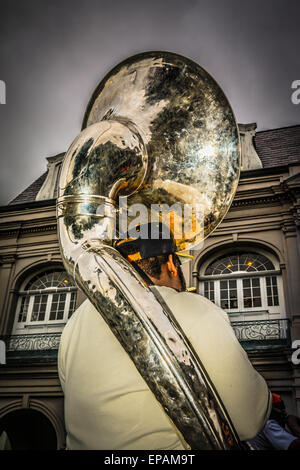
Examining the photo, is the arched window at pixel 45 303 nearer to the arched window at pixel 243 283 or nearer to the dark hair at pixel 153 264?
the arched window at pixel 243 283

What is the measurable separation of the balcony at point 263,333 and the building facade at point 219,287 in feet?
0.08

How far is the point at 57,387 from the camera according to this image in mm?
10523

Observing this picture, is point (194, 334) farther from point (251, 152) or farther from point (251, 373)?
point (251, 152)

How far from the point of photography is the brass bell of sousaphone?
724 millimetres

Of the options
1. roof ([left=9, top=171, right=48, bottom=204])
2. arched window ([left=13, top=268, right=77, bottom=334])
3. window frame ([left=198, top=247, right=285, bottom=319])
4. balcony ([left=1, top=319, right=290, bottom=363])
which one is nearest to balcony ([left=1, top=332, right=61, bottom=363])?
balcony ([left=1, top=319, right=290, bottom=363])

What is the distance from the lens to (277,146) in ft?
44.3

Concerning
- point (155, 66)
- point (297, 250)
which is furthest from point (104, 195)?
point (297, 250)

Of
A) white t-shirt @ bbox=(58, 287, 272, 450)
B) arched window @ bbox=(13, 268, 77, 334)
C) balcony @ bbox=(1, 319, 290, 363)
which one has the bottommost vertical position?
white t-shirt @ bbox=(58, 287, 272, 450)

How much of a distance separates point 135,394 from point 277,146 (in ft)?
45.3

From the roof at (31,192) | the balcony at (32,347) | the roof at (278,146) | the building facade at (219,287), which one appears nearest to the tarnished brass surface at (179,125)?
the building facade at (219,287)

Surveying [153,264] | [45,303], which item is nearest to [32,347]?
[45,303]

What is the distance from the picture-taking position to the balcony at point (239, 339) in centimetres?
927

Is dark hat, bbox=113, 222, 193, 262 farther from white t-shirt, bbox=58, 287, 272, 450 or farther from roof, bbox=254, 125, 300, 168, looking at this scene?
roof, bbox=254, 125, 300, 168

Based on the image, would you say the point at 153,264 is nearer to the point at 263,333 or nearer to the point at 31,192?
the point at 263,333
